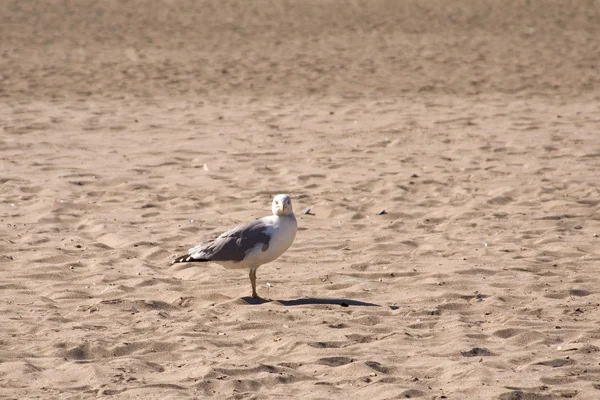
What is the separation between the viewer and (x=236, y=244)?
22.2 ft

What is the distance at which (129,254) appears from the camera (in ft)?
25.4

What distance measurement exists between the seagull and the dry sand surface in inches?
10.6

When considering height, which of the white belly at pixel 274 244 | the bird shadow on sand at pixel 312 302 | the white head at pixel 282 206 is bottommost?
the bird shadow on sand at pixel 312 302

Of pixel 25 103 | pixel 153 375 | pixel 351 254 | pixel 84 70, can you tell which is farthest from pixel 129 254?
pixel 84 70

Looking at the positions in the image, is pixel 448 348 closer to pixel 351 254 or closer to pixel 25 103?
pixel 351 254

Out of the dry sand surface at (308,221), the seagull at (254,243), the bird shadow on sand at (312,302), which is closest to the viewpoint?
the dry sand surface at (308,221)

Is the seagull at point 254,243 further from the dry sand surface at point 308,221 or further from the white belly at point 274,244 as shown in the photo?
the dry sand surface at point 308,221

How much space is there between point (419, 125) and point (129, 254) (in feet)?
20.0

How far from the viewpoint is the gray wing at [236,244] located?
6719 mm

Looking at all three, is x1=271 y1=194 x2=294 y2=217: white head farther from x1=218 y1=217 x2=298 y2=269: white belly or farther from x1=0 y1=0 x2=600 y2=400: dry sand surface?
x1=0 y1=0 x2=600 y2=400: dry sand surface

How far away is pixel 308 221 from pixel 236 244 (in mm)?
2138

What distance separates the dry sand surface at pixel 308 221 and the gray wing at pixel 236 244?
297mm

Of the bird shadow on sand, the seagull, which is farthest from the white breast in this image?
the bird shadow on sand

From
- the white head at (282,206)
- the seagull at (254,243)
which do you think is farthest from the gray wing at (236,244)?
the white head at (282,206)
